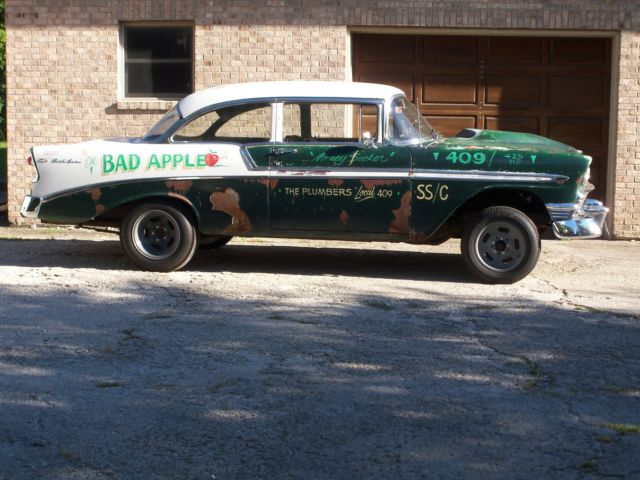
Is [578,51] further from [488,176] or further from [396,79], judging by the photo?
[488,176]

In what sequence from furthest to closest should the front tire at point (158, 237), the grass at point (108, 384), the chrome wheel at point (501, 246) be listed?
the front tire at point (158, 237)
the chrome wheel at point (501, 246)
the grass at point (108, 384)

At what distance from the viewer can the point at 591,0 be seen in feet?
42.4

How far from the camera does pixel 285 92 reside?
32.2 feet

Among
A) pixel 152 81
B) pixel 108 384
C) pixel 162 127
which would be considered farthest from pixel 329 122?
pixel 152 81

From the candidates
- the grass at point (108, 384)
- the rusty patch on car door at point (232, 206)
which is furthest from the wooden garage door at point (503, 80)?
the grass at point (108, 384)

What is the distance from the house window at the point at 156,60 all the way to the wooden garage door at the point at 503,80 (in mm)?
2115

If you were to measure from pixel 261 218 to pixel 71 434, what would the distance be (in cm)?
466

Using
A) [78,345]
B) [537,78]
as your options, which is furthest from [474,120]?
[78,345]

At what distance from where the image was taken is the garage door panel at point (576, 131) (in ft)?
A: 44.5

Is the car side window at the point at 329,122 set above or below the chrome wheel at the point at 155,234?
above

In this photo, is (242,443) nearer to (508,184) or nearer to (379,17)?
(508,184)

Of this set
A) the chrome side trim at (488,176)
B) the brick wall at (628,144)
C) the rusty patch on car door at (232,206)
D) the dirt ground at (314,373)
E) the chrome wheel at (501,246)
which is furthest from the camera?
the brick wall at (628,144)

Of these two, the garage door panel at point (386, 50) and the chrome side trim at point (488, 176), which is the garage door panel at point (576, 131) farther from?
the chrome side trim at point (488, 176)

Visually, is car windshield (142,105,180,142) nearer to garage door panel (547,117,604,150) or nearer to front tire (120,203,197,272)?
front tire (120,203,197,272)
